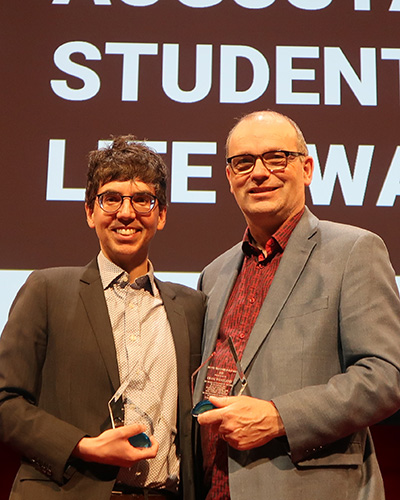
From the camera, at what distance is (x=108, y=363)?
212 centimetres

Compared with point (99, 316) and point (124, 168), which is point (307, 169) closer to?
point (124, 168)

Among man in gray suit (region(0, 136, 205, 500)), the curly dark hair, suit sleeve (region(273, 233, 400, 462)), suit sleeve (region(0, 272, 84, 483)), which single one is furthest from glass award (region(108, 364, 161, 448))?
the curly dark hair

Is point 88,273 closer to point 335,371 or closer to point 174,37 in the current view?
point 335,371

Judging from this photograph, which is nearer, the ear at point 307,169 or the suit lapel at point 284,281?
the suit lapel at point 284,281

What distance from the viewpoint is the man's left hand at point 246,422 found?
1.96 m

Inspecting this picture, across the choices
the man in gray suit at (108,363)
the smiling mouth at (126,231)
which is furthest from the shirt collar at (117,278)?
the smiling mouth at (126,231)

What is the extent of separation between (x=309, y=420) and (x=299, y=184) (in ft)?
2.93

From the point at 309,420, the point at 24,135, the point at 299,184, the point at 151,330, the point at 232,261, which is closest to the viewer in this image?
the point at 309,420

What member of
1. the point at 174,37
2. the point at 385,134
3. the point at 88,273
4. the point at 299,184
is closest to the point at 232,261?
the point at 299,184

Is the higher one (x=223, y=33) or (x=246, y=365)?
(x=223, y=33)

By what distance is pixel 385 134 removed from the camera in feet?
11.4

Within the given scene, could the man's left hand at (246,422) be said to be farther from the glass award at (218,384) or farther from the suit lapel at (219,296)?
the suit lapel at (219,296)

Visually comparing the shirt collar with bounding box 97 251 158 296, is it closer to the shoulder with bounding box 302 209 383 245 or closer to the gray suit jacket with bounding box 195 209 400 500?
the gray suit jacket with bounding box 195 209 400 500

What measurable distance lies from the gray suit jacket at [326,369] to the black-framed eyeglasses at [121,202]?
0.51 m
